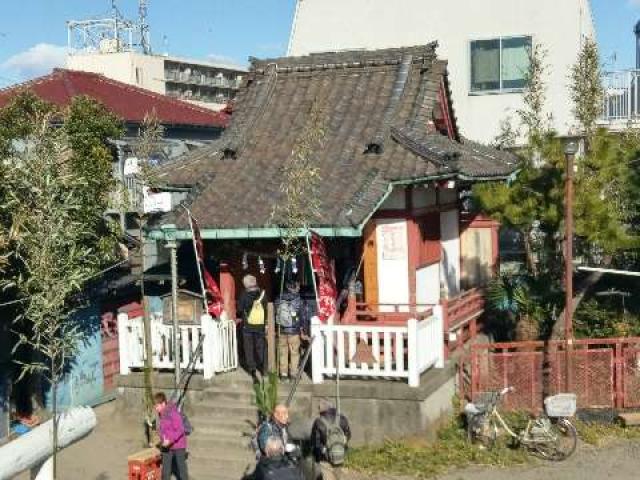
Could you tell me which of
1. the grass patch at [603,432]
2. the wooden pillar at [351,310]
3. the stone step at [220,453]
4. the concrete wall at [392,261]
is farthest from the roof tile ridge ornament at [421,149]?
the stone step at [220,453]

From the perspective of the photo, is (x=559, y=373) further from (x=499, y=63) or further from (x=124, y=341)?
(x=499, y=63)

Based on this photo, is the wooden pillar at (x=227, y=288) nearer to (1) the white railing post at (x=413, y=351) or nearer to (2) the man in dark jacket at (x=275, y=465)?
(1) the white railing post at (x=413, y=351)

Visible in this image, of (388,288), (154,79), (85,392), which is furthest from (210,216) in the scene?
(154,79)

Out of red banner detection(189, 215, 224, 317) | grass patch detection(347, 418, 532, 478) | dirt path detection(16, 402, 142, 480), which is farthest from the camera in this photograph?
red banner detection(189, 215, 224, 317)

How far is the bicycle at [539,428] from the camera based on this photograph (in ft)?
43.5

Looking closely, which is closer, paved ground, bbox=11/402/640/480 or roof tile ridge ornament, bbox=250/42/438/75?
→ paved ground, bbox=11/402/640/480

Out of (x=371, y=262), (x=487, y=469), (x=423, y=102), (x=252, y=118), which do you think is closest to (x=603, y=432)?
(x=487, y=469)

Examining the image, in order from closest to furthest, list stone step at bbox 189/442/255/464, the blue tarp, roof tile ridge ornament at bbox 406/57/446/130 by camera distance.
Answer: stone step at bbox 189/442/255/464
the blue tarp
roof tile ridge ornament at bbox 406/57/446/130

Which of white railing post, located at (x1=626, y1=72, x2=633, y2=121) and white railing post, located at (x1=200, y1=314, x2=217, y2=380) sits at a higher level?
white railing post, located at (x1=626, y1=72, x2=633, y2=121)

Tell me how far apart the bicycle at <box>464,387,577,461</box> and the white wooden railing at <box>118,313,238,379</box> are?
13.8 ft

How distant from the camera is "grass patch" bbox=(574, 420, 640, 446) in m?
13.9

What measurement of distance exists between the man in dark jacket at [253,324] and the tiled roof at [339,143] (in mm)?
1213

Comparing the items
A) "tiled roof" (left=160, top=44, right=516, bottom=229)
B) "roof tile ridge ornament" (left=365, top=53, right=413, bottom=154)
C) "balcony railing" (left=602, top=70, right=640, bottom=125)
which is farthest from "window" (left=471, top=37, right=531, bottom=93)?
"roof tile ridge ornament" (left=365, top=53, right=413, bottom=154)

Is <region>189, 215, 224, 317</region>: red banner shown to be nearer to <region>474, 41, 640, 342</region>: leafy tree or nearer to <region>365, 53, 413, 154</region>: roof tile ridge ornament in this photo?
<region>365, 53, 413, 154</region>: roof tile ridge ornament
